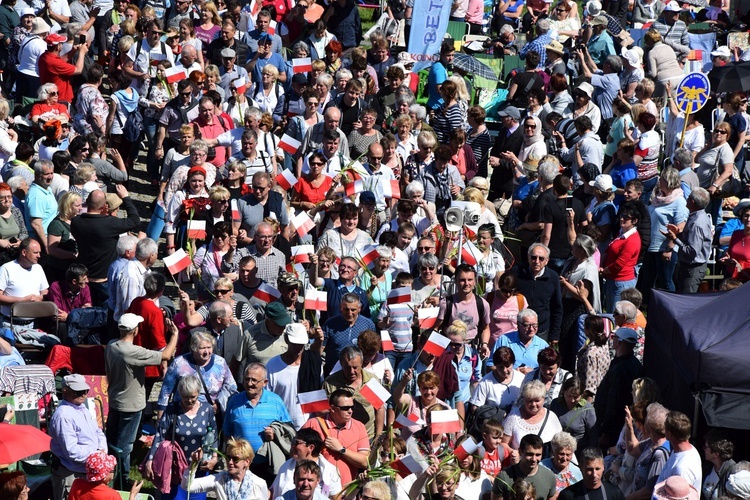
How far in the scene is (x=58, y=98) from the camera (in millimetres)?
16391

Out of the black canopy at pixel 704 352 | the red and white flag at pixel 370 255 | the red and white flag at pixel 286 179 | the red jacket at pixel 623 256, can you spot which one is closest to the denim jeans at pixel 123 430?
the red and white flag at pixel 370 255

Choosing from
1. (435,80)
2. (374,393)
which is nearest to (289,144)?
(435,80)

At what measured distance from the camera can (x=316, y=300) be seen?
11414mm

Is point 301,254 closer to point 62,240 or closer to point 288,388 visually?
point 288,388

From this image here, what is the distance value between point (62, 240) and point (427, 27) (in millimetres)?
6650

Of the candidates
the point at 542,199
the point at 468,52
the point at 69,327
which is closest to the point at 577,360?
the point at 542,199

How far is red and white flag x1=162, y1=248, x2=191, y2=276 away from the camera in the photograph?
11.8 meters

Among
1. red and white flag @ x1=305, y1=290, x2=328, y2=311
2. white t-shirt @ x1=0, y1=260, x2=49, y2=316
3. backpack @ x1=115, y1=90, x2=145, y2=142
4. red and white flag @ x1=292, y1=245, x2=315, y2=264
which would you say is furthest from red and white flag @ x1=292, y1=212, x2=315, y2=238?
backpack @ x1=115, y1=90, x2=145, y2=142

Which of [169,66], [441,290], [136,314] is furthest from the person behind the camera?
[169,66]

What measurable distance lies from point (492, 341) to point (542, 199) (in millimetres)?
2012

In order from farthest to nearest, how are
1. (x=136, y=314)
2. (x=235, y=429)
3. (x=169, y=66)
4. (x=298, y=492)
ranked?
(x=169, y=66), (x=136, y=314), (x=235, y=429), (x=298, y=492)

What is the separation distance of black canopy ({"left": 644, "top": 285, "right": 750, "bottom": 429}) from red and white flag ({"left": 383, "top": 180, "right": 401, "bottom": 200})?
2.86 meters

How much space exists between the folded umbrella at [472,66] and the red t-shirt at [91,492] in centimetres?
945

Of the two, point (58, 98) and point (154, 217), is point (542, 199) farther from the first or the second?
point (58, 98)
